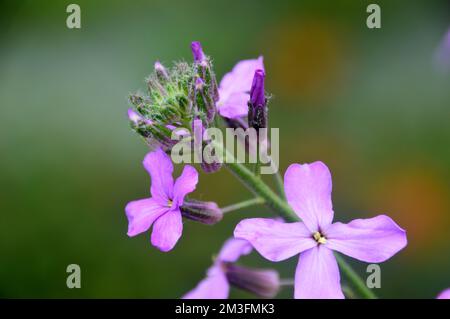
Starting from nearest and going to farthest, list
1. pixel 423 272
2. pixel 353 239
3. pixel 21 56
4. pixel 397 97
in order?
pixel 353 239 < pixel 423 272 < pixel 397 97 < pixel 21 56

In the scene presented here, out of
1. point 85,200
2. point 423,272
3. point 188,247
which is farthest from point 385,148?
point 85,200

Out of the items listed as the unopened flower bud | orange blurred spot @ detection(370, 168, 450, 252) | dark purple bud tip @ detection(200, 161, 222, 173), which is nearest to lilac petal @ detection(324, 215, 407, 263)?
dark purple bud tip @ detection(200, 161, 222, 173)

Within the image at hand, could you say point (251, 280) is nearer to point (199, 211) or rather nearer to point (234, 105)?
point (199, 211)

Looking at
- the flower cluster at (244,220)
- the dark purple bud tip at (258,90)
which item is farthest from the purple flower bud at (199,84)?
the dark purple bud tip at (258,90)

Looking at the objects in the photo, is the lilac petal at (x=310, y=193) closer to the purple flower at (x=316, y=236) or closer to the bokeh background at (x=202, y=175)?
the purple flower at (x=316, y=236)

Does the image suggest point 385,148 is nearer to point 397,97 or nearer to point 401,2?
point 397,97

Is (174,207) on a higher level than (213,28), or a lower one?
lower

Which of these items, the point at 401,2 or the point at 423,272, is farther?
the point at 401,2

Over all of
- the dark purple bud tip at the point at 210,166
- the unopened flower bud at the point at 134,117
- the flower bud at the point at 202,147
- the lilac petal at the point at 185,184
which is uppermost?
the unopened flower bud at the point at 134,117
